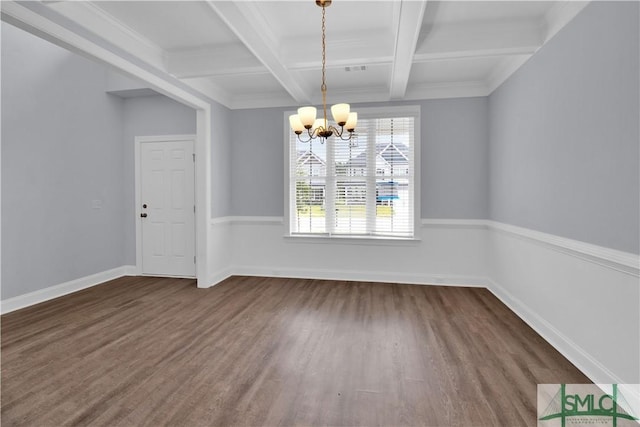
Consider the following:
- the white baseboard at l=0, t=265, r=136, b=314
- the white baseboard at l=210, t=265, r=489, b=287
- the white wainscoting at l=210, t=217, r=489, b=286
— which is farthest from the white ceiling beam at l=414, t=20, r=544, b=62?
the white baseboard at l=0, t=265, r=136, b=314

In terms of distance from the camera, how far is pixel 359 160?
4.90 m

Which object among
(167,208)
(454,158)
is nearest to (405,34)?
(454,158)

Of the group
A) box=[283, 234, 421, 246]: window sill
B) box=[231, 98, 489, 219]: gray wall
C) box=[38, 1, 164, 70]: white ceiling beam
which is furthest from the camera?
box=[283, 234, 421, 246]: window sill

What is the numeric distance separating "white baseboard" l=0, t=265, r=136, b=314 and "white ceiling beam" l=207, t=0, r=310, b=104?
380cm

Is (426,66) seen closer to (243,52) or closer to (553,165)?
(553,165)

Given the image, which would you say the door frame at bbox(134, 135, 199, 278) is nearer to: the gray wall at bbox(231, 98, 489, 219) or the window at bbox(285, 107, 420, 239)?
the window at bbox(285, 107, 420, 239)

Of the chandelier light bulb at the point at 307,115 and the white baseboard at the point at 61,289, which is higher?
the chandelier light bulb at the point at 307,115

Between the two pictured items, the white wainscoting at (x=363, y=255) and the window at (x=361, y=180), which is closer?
the white wainscoting at (x=363, y=255)

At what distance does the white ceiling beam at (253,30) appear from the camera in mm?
2531

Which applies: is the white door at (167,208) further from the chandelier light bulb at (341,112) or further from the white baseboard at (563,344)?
the white baseboard at (563,344)

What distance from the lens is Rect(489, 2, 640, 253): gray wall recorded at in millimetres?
1977
